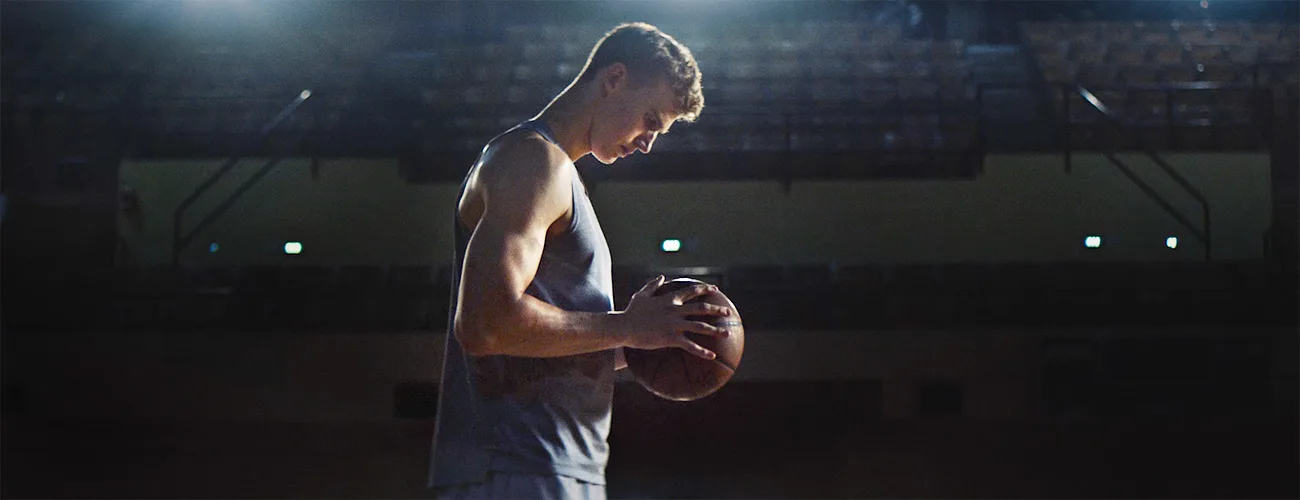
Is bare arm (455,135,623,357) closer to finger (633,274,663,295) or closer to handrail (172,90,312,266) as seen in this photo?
finger (633,274,663,295)

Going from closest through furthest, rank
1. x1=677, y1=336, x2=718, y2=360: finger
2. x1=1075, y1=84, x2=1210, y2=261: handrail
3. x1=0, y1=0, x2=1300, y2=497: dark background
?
x1=677, y1=336, x2=718, y2=360: finger → x1=0, y1=0, x2=1300, y2=497: dark background → x1=1075, y1=84, x2=1210, y2=261: handrail

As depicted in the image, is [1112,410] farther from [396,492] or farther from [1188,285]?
[396,492]

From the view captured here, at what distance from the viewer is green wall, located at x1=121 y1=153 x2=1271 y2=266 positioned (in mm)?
5875

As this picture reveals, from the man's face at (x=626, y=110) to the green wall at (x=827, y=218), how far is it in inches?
185

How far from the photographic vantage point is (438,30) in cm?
782

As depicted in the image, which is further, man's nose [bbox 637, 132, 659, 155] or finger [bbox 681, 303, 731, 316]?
man's nose [bbox 637, 132, 659, 155]

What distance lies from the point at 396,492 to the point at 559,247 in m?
2.99

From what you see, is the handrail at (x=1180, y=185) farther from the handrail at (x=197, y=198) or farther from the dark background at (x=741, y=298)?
the handrail at (x=197, y=198)

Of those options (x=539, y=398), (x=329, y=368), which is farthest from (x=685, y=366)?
(x=329, y=368)

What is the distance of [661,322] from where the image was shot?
109 cm

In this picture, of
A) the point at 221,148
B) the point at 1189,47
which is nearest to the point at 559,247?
the point at 221,148

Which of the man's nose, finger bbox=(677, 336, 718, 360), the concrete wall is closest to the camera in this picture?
finger bbox=(677, 336, 718, 360)

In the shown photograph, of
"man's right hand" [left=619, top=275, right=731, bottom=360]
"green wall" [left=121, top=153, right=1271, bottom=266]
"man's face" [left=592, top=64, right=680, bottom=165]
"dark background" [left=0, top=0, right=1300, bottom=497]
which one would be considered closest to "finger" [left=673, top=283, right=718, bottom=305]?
"man's right hand" [left=619, top=275, right=731, bottom=360]

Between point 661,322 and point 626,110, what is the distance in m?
0.25
